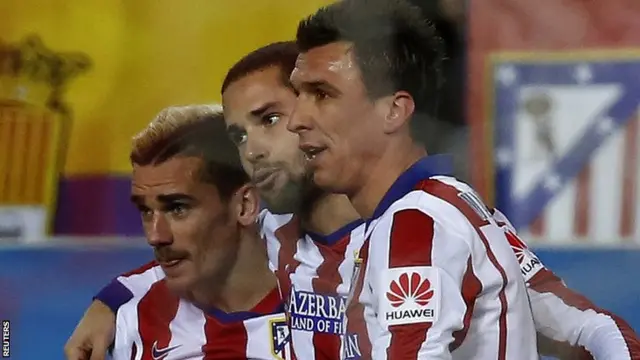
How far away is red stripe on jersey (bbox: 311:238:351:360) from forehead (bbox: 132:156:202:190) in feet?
0.58

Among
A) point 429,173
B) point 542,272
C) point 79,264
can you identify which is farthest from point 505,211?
point 79,264

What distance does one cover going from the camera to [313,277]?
110 cm

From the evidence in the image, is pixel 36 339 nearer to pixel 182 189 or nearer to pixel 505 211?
pixel 182 189

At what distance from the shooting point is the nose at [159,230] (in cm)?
112

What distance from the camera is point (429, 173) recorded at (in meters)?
0.88

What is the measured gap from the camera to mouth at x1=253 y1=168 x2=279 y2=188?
3.59 feet

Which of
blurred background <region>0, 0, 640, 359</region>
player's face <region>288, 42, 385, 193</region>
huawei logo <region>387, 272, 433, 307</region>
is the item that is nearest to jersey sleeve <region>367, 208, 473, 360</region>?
huawei logo <region>387, 272, 433, 307</region>

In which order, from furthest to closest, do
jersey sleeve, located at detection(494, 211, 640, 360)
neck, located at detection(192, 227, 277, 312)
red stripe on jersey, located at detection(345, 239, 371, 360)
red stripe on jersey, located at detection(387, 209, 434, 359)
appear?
neck, located at detection(192, 227, 277, 312) → jersey sleeve, located at detection(494, 211, 640, 360) → red stripe on jersey, located at detection(345, 239, 371, 360) → red stripe on jersey, located at detection(387, 209, 434, 359)

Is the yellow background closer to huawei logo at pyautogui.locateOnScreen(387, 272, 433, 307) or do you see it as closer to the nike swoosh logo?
the nike swoosh logo

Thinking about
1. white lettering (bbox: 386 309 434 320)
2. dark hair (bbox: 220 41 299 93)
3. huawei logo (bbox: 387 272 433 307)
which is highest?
dark hair (bbox: 220 41 299 93)

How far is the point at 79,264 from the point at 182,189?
0.16 metres

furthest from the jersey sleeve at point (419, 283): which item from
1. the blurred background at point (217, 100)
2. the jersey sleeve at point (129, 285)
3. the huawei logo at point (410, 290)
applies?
the jersey sleeve at point (129, 285)

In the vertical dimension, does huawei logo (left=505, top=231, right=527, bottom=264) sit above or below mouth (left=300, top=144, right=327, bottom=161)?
below

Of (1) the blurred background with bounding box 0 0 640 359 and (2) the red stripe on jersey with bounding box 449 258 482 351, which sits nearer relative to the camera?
(2) the red stripe on jersey with bounding box 449 258 482 351
